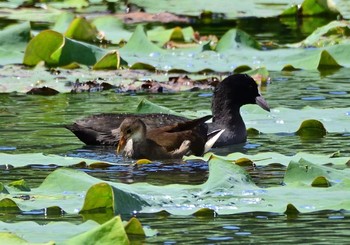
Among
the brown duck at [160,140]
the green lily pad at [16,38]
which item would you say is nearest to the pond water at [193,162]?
the brown duck at [160,140]

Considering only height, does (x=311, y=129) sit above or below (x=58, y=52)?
below

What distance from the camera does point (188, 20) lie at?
18.8 metres

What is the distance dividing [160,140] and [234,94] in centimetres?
169

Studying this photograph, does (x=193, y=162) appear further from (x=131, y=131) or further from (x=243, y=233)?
(x=243, y=233)

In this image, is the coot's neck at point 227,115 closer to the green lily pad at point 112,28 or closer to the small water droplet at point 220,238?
the small water droplet at point 220,238

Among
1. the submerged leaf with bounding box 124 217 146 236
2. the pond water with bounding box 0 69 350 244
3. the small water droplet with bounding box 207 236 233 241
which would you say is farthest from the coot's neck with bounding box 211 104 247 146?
the submerged leaf with bounding box 124 217 146 236

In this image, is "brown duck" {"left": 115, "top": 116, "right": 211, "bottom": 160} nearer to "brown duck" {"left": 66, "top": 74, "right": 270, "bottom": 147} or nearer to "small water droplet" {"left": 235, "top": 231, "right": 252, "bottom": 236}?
"brown duck" {"left": 66, "top": 74, "right": 270, "bottom": 147}

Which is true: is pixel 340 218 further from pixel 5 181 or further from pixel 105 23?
pixel 105 23

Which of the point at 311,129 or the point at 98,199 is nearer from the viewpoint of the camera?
the point at 98,199

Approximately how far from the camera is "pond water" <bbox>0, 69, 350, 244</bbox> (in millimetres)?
6641

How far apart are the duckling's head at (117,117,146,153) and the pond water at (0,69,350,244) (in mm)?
158

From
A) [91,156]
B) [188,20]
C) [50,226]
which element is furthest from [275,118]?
[188,20]

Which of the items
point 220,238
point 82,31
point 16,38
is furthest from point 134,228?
point 82,31

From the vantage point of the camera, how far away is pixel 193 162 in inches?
373
